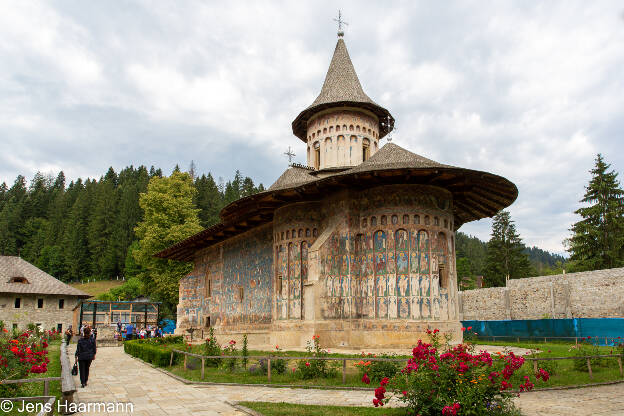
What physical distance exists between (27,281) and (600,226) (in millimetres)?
45260

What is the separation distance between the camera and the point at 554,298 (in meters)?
27.3

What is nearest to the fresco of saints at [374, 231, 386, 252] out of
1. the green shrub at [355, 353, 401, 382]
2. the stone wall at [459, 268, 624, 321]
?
the green shrub at [355, 353, 401, 382]

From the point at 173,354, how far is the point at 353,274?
6154 mm

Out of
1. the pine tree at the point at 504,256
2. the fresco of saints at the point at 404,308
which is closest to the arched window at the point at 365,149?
the fresco of saints at the point at 404,308

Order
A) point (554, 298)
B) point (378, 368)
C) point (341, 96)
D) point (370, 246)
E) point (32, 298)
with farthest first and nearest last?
point (32, 298) → point (554, 298) → point (341, 96) → point (370, 246) → point (378, 368)

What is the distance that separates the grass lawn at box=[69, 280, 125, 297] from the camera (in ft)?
208

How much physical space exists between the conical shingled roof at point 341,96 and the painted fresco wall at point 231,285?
5609mm

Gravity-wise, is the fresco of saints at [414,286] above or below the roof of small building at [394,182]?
below

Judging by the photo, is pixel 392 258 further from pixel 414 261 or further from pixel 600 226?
pixel 600 226

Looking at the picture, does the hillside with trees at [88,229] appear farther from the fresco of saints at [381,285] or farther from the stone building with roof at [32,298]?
the fresco of saints at [381,285]

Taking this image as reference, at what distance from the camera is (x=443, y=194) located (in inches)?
619

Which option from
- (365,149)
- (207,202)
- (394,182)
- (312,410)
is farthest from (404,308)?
(207,202)

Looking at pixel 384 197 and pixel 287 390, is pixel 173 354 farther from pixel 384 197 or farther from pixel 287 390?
pixel 384 197

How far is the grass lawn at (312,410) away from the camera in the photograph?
23.1ft
